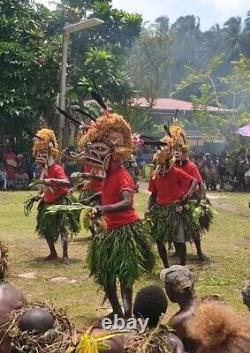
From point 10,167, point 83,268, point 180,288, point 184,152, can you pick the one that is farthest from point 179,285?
point 10,167

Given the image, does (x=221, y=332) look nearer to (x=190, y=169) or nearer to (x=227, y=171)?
(x=190, y=169)

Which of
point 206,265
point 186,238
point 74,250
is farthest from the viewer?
point 74,250

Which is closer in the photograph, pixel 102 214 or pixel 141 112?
pixel 102 214

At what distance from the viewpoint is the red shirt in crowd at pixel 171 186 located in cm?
745

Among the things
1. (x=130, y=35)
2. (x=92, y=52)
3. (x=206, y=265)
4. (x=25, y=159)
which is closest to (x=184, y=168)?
(x=206, y=265)

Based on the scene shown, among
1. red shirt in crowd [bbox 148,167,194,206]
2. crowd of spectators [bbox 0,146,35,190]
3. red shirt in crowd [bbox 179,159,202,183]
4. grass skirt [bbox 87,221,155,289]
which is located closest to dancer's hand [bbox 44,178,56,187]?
red shirt in crowd [bbox 148,167,194,206]

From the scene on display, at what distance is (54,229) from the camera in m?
8.02

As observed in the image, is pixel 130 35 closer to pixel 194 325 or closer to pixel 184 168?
pixel 184 168

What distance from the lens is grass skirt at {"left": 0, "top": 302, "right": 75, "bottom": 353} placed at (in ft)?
7.84

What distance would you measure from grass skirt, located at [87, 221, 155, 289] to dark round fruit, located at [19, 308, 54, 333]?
276 centimetres

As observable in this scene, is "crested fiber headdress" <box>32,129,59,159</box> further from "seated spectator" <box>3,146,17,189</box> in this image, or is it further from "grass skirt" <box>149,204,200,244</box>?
"seated spectator" <box>3,146,17,189</box>

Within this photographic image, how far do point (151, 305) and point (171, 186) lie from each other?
408 cm

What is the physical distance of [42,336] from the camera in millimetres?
2420

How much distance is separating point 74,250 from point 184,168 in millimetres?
2222
